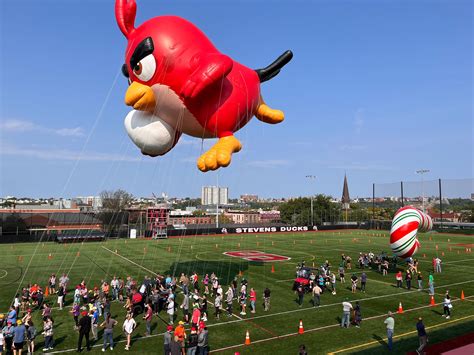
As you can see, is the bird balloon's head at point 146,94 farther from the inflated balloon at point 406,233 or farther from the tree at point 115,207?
the tree at point 115,207

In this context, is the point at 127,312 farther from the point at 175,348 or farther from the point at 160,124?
the point at 160,124

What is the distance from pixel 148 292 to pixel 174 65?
11.7 metres

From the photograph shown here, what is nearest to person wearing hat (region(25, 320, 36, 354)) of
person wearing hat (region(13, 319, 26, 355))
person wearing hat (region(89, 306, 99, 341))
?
person wearing hat (region(13, 319, 26, 355))

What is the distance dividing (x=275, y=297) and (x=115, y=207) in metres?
72.7

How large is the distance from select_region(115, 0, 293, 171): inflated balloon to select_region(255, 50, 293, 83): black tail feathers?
1.00 meters

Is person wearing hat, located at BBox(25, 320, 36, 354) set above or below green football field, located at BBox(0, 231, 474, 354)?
above

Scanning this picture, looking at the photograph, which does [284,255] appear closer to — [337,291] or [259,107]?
[337,291]

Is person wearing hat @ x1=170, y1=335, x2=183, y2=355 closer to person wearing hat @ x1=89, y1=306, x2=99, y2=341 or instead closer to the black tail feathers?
person wearing hat @ x1=89, y1=306, x2=99, y2=341

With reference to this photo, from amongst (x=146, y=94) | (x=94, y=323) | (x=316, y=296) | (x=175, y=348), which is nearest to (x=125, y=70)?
(x=146, y=94)

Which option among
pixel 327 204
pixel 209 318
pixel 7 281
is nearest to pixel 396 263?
pixel 209 318

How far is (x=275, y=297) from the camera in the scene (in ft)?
64.9

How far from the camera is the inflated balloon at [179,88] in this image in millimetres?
11492

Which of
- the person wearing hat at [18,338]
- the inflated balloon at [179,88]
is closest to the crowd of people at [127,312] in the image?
the person wearing hat at [18,338]

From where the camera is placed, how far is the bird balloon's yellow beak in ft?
37.7
